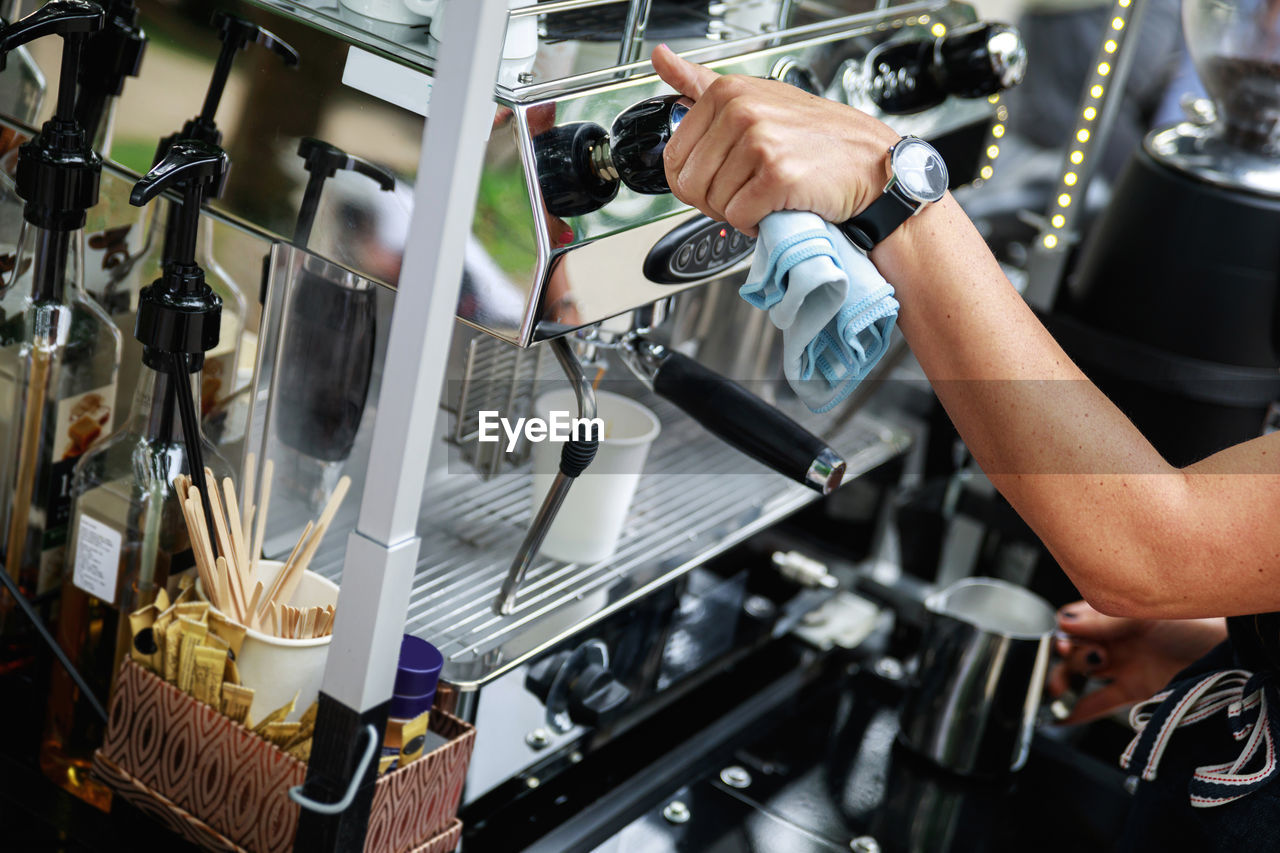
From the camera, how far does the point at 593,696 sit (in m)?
0.90

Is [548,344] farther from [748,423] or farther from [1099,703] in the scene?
[1099,703]

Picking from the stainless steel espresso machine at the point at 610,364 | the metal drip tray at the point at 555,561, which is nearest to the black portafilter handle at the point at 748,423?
the stainless steel espresso machine at the point at 610,364

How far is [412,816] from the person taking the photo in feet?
2.36

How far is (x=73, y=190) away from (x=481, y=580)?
1.17ft

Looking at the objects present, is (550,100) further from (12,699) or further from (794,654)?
(794,654)

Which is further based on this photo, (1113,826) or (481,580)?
(1113,826)

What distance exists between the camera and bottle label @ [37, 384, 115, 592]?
2.72 ft

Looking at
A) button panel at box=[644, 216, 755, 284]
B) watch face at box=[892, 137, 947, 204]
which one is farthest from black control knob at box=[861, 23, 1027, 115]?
watch face at box=[892, 137, 947, 204]

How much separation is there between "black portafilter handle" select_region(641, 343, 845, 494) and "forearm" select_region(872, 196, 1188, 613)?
0.16 m

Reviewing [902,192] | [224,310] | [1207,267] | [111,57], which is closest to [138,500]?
[224,310]

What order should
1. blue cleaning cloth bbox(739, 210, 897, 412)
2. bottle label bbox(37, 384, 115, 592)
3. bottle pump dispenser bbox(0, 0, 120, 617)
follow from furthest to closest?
bottle label bbox(37, 384, 115, 592) → bottle pump dispenser bbox(0, 0, 120, 617) → blue cleaning cloth bbox(739, 210, 897, 412)

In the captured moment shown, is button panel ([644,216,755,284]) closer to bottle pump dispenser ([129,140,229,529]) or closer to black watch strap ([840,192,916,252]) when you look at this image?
black watch strap ([840,192,916,252])

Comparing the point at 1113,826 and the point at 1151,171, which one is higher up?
the point at 1151,171

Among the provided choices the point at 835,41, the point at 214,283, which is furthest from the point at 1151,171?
the point at 214,283
